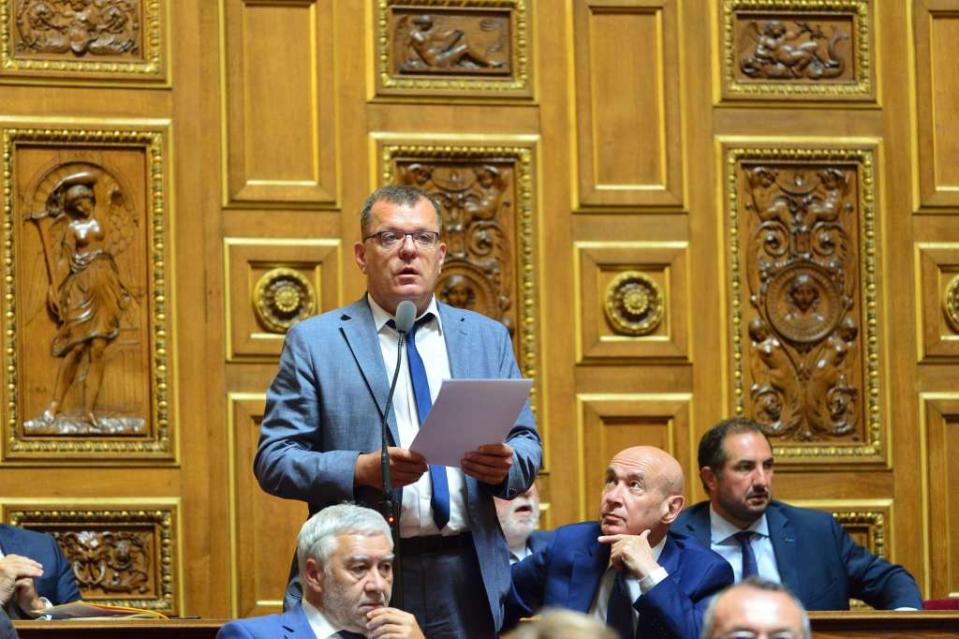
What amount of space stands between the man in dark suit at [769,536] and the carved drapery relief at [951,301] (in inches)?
46.0

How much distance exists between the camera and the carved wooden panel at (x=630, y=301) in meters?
6.29

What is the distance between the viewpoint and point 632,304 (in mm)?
6305

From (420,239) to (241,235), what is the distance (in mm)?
2090

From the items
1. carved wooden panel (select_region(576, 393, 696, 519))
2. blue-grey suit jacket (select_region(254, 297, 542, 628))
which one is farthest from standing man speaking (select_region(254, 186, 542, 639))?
carved wooden panel (select_region(576, 393, 696, 519))

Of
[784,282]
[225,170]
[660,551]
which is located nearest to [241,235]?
[225,170]

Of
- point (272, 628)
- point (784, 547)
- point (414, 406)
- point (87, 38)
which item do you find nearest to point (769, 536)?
point (784, 547)

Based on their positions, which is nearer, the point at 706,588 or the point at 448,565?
the point at 448,565

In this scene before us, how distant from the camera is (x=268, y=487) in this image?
4004mm

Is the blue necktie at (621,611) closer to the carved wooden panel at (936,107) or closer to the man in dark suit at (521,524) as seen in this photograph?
the man in dark suit at (521,524)

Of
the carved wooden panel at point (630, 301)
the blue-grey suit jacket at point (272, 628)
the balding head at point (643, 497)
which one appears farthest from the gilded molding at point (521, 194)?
the blue-grey suit jacket at point (272, 628)

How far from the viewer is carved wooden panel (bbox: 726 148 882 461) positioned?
6371mm

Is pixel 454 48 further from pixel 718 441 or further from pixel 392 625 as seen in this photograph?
pixel 392 625

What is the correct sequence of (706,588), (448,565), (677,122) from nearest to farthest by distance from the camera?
(448,565)
(706,588)
(677,122)

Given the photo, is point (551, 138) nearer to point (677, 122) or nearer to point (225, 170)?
point (677, 122)
